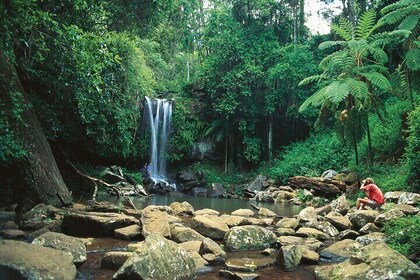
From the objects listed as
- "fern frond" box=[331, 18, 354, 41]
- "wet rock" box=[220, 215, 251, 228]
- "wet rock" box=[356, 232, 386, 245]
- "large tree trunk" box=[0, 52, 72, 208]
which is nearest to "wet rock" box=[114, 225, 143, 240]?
"wet rock" box=[220, 215, 251, 228]

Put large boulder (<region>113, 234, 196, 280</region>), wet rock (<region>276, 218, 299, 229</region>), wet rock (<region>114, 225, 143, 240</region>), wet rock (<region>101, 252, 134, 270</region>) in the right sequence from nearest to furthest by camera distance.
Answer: large boulder (<region>113, 234, 196, 280</region>) < wet rock (<region>101, 252, 134, 270</region>) < wet rock (<region>114, 225, 143, 240</region>) < wet rock (<region>276, 218, 299, 229</region>)

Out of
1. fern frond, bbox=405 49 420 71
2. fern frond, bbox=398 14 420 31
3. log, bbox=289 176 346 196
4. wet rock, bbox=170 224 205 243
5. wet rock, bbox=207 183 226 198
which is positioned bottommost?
wet rock, bbox=207 183 226 198

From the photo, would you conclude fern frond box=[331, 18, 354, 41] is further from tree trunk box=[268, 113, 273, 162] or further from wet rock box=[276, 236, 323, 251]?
tree trunk box=[268, 113, 273, 162]

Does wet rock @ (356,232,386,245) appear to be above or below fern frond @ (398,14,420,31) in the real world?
below

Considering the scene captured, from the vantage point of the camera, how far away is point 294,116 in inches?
914

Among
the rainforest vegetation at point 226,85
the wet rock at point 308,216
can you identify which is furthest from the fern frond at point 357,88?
the wet rock at point 308,216

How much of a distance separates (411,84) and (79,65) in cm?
1068

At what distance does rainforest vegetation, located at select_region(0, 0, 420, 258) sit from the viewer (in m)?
8.12

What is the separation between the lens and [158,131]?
21.2 m

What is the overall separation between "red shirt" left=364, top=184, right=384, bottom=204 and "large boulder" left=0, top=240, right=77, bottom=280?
7427mm

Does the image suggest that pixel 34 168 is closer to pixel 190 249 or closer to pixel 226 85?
pixel 190 249

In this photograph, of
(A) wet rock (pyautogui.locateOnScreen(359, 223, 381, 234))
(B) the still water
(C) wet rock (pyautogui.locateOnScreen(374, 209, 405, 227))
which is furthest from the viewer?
(B) the still water

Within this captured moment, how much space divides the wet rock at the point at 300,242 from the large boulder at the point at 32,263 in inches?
141

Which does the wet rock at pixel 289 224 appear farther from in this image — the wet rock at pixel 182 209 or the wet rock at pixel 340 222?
the wet rock at pixel 182 209
